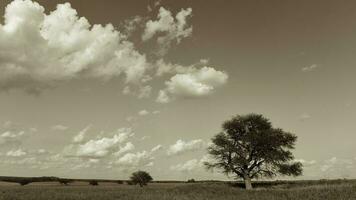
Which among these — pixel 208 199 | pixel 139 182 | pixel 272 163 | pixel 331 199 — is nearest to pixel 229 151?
pixel 272 163

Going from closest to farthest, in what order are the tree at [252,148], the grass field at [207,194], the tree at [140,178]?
the grass field at [207,194]
the tree at [252,148]
the tree at [140,178]

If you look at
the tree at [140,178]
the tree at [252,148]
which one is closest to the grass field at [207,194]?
the tree at [252,148]

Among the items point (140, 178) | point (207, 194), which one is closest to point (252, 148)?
point (207, 194)

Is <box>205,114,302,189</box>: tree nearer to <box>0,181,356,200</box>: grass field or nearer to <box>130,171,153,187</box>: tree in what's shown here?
<box>0,181,356,200</box>: grass field

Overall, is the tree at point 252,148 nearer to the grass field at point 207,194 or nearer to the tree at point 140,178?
the grass field at point 207,194

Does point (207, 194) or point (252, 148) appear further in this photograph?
point (252, 148)

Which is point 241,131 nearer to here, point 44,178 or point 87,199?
point 87,199

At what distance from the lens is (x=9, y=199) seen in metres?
31.3

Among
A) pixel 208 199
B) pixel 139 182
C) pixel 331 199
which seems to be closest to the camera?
pixel 331 199

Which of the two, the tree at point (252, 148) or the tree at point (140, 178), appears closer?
the tree at point (252, 148)

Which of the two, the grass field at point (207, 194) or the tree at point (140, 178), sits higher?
the tree at point (140, 178)

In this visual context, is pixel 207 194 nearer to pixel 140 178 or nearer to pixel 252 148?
pixel 252 148

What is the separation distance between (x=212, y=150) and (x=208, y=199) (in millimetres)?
29923

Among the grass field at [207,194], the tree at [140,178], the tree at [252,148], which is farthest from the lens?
the tree at [140,178]
